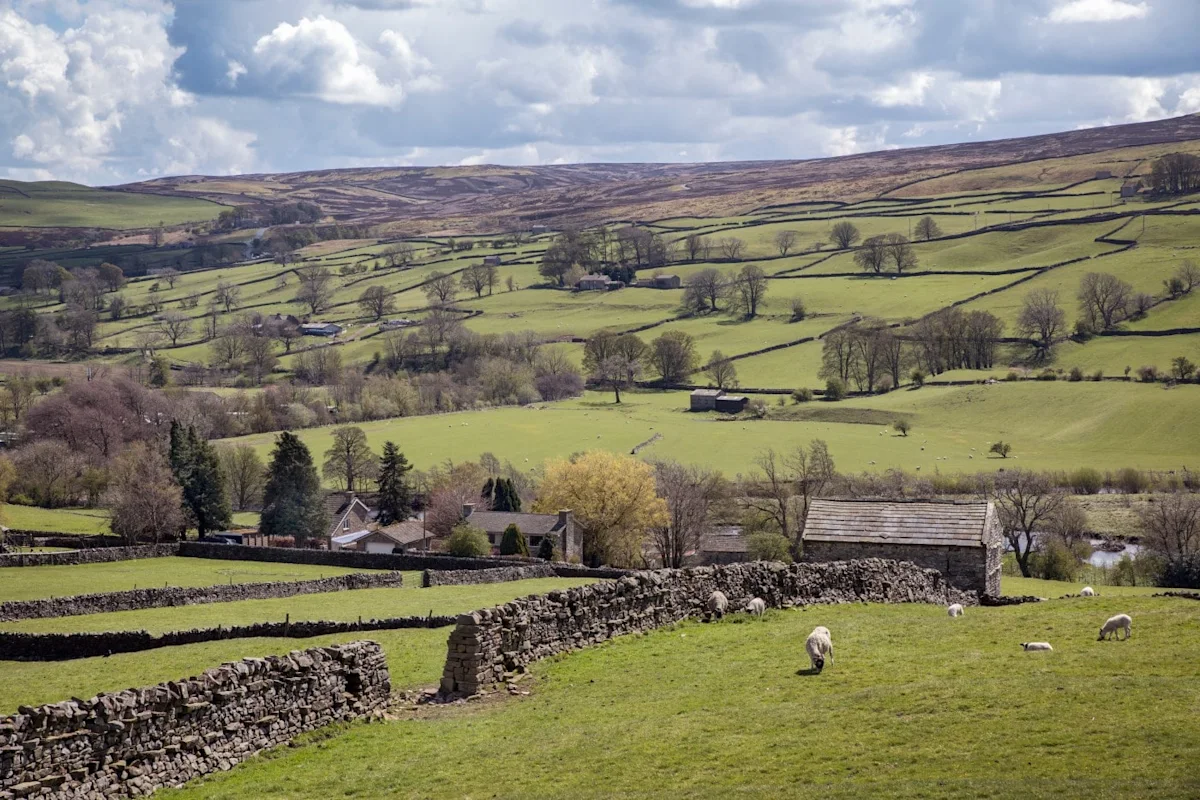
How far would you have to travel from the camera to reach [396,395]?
138 m

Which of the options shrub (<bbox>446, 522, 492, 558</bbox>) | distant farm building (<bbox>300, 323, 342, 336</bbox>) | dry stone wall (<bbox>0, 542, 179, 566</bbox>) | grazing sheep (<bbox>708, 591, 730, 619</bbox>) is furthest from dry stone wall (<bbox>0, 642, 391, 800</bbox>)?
distant farm building (<bbox>300, 323, 342, 336</bbox>)

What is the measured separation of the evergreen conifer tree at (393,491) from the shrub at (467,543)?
20.4 metres

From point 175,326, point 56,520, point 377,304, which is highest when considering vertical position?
point 377,304

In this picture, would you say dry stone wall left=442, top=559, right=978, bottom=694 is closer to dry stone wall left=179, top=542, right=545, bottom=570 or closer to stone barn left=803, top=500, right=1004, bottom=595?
stone barn left=803, top=500, right=1004, bottom=595

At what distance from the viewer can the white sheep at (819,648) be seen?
2039 centimetres

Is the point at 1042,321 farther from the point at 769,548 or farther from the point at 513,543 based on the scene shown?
the point at 513,543

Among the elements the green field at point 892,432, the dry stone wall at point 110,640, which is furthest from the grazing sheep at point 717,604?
the green field at point 892,432

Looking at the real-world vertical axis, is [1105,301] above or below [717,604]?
above

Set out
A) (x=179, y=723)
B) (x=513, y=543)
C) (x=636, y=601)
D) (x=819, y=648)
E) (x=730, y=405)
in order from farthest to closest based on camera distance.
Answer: (x=730, y=405) < (x=513, y=543) < (x=636, y=601) < (x=819, y=648) < (x=179, y=723)

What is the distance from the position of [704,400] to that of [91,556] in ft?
263

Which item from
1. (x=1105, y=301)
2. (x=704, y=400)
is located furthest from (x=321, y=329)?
(x=1105, y=301)

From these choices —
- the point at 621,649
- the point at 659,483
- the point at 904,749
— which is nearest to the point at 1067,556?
the point at 659,483

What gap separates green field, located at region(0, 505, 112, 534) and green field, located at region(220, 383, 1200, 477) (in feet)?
79.8

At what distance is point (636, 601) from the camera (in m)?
25.0
